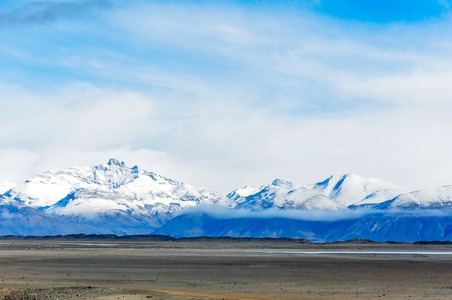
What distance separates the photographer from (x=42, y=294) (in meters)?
50.0

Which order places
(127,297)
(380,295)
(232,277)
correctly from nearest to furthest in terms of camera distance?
(127,297)
(380,295)
(232,277)

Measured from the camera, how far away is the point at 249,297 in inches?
1966

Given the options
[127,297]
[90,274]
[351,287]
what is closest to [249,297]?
[127,297]

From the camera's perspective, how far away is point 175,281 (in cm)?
6550

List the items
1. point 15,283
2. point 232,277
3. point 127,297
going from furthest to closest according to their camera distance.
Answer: point 232,277
point 15,283
point 127,297

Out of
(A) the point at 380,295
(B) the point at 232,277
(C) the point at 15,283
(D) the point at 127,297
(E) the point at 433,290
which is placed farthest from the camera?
(B) the point at 232,277

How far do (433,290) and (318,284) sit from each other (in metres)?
9.54

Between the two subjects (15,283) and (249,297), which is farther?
(15,283)

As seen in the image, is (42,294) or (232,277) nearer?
(42,294)

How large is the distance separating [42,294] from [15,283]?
12.7m

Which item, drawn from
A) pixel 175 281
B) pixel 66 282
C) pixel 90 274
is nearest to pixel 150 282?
pixel 175 281

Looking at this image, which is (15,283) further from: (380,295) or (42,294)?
(380,295)

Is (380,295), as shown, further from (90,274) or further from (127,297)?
(90,274)

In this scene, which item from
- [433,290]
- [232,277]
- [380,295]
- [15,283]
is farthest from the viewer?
[232,277]
